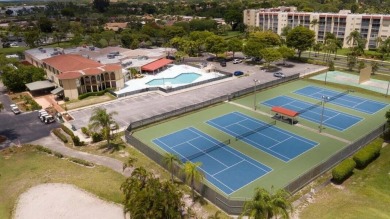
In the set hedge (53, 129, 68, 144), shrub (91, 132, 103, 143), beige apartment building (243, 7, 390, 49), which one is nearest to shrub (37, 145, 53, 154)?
hedge (53, 129, 68, 144)

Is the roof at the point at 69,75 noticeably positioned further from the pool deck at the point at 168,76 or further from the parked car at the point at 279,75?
the parked car at the point at 279,75

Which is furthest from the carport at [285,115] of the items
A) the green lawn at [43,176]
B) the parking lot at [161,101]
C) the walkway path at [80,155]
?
the green lawn at [43,176]

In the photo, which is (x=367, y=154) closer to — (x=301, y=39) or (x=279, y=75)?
(x=279, y=75)

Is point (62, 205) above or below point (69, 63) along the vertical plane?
below

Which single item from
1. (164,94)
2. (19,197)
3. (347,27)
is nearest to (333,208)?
(19,197)

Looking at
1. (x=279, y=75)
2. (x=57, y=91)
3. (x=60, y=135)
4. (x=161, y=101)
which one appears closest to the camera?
(x=60, y=135)

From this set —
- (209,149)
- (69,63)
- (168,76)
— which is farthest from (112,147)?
(168,76)
